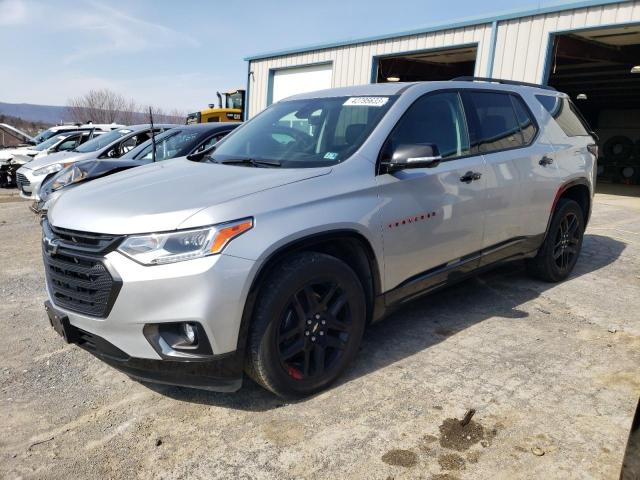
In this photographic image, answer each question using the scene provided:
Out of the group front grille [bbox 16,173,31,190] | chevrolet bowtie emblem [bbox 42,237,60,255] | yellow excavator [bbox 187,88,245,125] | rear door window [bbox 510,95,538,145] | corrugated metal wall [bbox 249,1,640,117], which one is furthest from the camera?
yellow excavator [bbox 187,88,245,125]

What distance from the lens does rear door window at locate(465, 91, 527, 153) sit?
150 inches

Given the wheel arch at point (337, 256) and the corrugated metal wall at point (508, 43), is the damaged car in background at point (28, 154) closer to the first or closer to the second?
the corrugated metal wall at point (508, 43)

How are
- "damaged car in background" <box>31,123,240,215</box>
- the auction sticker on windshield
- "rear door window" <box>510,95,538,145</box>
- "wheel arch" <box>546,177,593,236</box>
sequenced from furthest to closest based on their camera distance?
1. "damaged car in background" <box>31,123,240,215</box>
2. "wheel arch" <box>546,177,593,236</box>
3. "rear door window" <box>510,95,538,145</box>
4. the auction sticker on windshield

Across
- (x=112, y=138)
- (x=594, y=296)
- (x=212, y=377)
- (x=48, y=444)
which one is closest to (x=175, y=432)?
(x=212, y=377)

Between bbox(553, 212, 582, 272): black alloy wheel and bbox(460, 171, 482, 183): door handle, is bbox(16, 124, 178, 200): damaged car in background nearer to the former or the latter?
bbox(460, 171, 482, 183): door handle

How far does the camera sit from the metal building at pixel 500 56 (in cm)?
960

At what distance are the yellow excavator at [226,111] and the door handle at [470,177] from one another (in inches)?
642

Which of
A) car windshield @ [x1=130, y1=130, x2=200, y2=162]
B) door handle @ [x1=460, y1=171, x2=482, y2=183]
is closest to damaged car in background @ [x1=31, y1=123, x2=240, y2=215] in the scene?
car windshield @ [x1=130, y1=130, x2=200, y2=162]

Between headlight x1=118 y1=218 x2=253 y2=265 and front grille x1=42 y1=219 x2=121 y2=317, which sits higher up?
headlight x1=118 y1=218 x2=253 y2=265

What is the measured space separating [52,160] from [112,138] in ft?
3.67

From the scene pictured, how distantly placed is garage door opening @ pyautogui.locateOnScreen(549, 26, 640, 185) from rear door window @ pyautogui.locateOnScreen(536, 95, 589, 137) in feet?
18.8

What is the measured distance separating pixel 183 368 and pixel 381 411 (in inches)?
42.8

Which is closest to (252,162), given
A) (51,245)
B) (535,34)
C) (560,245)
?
(51,245)

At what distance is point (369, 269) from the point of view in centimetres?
302
